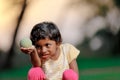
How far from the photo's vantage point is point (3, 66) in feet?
15.0

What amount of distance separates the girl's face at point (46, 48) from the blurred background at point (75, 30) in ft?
4.68

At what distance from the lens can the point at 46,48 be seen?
297 centimetres

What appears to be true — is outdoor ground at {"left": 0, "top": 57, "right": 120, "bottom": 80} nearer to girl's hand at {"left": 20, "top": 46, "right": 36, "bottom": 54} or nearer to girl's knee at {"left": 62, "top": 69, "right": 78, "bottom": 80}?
girl's knee at {"left": 62, "top": 69, "right": 78, "bottom": 80}

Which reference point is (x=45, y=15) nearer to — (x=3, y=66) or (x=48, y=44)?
(x=3, y=66)

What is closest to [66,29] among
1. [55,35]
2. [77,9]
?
[77,9]

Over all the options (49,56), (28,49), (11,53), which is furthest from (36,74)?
(11,53)

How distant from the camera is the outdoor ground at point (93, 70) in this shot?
4.46m

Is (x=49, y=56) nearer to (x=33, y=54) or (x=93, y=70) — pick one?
(x=33, y=54)

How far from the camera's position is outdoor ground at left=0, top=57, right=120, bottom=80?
4465mm

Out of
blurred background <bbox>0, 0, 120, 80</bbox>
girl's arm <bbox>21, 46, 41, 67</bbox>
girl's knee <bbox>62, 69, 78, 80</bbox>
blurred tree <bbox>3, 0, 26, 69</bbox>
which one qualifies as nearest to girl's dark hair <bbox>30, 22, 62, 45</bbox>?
girl's arm <bbox>21, 46, 41, 67</bbox>

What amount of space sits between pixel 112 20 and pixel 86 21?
314mm

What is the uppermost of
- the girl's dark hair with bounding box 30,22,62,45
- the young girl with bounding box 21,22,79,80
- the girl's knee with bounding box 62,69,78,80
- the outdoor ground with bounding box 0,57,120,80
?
the girl's dark hair with bounding box 30,22,62,45

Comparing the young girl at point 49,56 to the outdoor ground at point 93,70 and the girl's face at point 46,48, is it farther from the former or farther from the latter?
the outdoor ground at point 93,70

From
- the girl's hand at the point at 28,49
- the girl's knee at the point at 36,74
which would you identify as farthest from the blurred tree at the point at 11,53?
the girl's hand at the point at 28,49
